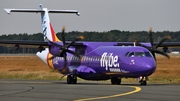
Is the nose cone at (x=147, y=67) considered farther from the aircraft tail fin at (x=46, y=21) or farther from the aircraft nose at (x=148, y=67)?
the aircraft tail fin at (x=46, y=21)

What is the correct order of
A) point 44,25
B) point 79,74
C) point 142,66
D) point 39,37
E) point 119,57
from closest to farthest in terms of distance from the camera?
point 142,66, point 119,57, point 79,74, point 44,25, point 39,37

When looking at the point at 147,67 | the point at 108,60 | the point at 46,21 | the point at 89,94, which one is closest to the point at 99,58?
the point at 108,60

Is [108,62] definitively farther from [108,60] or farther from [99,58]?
[99,58]

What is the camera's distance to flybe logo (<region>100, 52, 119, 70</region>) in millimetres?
30578

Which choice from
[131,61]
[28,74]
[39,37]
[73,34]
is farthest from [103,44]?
[39,37]

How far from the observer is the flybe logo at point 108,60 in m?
30.6

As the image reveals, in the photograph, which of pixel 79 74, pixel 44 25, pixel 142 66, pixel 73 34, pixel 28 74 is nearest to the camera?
pixel 142 66

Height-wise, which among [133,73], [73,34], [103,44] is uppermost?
[73,34]

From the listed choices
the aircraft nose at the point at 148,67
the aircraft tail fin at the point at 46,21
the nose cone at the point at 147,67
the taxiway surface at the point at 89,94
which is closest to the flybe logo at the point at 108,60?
the nose cone at the point at 147,67

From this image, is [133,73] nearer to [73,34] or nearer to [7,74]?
[7,74]

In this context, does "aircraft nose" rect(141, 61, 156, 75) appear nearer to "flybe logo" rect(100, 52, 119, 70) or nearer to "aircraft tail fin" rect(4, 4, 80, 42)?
"flybe logo" rect(100, 52, 119, 70)

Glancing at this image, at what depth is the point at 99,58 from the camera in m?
32.3

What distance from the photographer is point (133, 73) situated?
2916 centimetres

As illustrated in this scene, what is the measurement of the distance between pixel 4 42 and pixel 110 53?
28.3 ft
